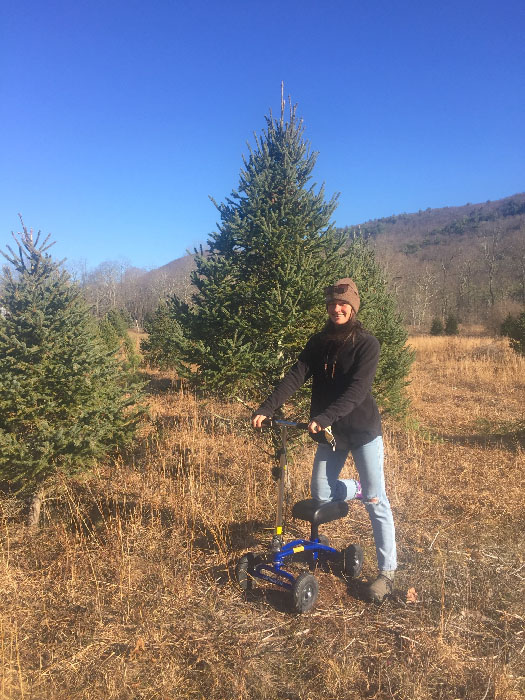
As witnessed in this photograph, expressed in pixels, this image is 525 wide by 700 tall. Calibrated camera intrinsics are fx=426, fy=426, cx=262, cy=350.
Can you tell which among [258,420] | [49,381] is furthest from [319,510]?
[49,381]

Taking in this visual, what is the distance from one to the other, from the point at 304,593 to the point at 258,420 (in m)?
1.26

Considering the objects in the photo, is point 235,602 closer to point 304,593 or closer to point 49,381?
point 304,593

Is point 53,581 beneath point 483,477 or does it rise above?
above

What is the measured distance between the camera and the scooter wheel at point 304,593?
297cm

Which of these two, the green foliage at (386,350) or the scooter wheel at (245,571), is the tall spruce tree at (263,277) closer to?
the scooter wheel at (245,571)

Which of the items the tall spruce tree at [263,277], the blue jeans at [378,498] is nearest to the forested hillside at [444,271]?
the tall spruce tree at [263,277]

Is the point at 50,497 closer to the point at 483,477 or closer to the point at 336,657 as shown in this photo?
the point at 336,657

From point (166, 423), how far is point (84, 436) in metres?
4.06

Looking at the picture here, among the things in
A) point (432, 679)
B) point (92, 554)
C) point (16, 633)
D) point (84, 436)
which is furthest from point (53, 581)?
point (432, 679)

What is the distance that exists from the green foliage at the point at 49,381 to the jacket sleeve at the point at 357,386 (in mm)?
2688

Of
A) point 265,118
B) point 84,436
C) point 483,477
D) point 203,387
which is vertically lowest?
point 483,477

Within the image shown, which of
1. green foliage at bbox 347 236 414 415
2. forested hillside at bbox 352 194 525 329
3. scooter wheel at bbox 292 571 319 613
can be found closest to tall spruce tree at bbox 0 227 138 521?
scooter wheel at bbox 292 571 319 613

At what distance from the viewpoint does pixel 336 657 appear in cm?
263

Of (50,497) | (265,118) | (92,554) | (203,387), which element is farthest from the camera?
(265,118)
